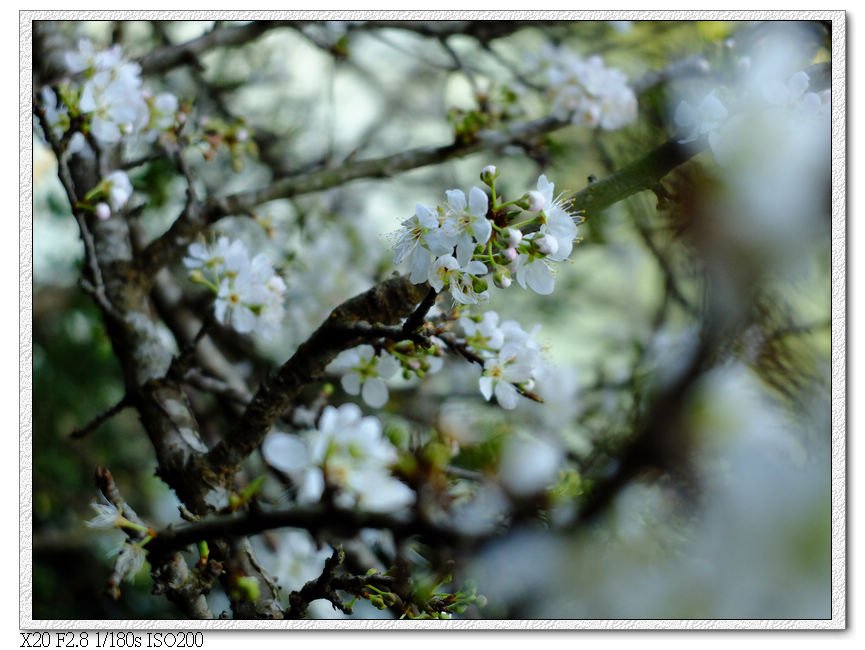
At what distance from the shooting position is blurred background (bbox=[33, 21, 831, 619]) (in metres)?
1.18

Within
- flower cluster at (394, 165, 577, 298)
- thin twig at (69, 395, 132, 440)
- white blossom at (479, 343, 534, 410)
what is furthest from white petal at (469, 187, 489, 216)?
thin twig at (69, 395, 132, 440)

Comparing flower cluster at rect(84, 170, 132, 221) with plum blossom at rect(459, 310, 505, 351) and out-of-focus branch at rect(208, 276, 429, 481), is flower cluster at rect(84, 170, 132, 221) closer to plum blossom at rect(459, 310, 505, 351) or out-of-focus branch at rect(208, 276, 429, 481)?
out-of-focus branch at rect(208, 276, 429, 481)

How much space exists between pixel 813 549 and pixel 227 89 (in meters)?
1.29

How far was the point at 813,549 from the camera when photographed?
124 cm

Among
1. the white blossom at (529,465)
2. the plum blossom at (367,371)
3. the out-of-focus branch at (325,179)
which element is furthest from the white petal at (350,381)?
the out-of-focus branch at (325,179)

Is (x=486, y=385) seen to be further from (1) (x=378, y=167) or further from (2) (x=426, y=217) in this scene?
(1) (x=378, y=167)

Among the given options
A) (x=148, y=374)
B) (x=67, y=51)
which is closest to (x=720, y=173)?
(x=148, y=374)

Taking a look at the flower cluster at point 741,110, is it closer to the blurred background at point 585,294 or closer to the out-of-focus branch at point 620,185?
the blurred background at point 585,294

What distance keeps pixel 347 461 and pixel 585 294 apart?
87 cm

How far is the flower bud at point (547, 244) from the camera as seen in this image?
80 centimetres

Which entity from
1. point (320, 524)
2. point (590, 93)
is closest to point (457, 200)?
point (320, 524)

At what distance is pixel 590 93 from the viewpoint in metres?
1.55

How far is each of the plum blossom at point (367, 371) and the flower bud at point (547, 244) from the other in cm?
34

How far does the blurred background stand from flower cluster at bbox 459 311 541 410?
0.44 ft
